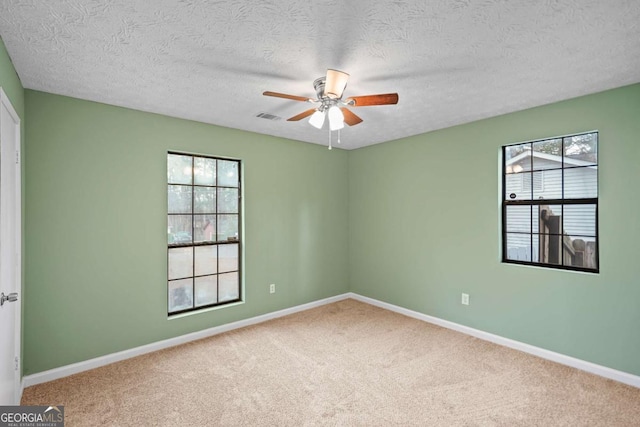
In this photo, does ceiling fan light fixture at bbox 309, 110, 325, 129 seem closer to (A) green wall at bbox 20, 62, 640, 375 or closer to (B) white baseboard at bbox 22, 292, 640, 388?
(A) green wall at bbox 20, 62, 640, 375

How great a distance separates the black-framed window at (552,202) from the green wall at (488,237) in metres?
0.14

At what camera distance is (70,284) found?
9.30 ft

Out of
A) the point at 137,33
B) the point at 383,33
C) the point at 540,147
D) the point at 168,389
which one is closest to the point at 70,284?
the point at 168,389

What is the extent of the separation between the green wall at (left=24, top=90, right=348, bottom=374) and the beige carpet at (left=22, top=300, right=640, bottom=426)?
366 millimetres

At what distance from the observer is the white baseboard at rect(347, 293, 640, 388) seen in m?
2.68

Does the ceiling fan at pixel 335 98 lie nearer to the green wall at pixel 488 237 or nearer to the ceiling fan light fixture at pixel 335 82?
the ceiling fan light fixture at pixel 335 82

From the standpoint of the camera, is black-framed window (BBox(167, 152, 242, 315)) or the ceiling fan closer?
the ceiling fan

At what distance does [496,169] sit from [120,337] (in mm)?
4271

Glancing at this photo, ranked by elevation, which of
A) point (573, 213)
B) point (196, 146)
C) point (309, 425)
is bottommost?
point (309, 425)

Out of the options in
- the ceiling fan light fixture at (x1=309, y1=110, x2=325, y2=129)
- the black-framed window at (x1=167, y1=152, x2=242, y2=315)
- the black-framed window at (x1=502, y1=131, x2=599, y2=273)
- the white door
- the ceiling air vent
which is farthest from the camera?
the black-framed window at (x1=167, y1=152, x2=242, y2=315)

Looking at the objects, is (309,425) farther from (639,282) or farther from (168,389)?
(639,282)

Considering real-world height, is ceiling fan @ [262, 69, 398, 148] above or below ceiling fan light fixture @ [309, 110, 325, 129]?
above

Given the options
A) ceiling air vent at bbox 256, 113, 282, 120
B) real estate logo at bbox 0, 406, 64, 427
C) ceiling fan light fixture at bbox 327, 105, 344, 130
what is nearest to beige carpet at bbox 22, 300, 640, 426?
real estate logo at bbox 0, 406, 64, 427

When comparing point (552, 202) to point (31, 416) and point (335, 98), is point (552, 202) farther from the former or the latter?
point (31, 416)
